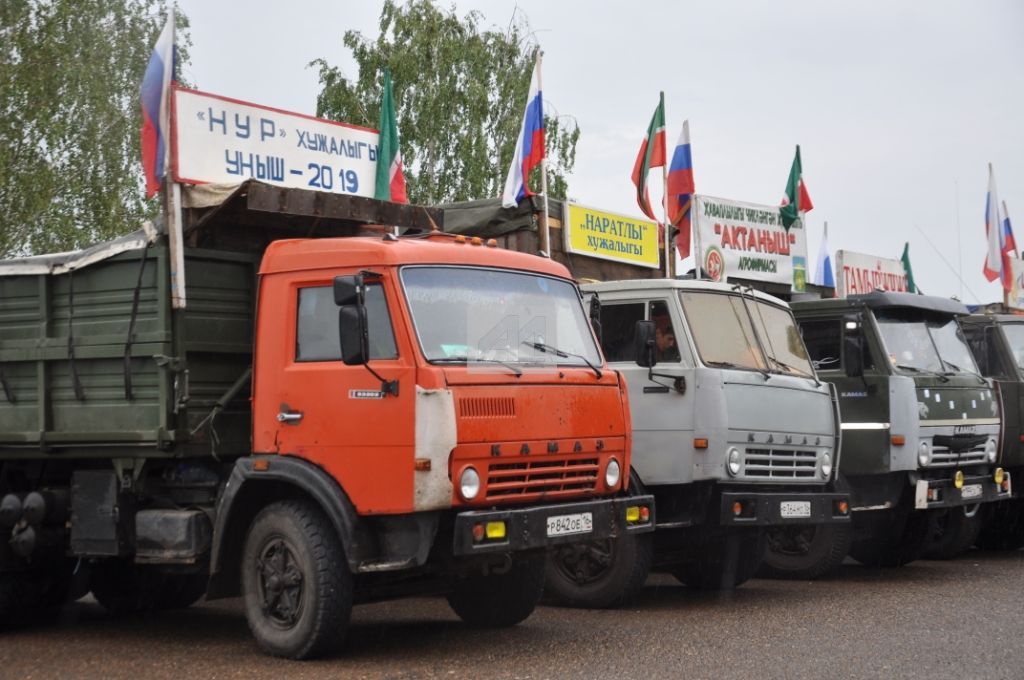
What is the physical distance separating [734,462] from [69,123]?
24773 millimetres

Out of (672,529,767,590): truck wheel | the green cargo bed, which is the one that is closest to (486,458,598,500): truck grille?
the green cargo bed

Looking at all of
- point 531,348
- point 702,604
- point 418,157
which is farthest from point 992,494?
point 418,157

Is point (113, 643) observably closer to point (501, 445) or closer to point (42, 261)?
point (42, 261)

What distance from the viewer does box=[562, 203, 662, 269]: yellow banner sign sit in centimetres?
1370

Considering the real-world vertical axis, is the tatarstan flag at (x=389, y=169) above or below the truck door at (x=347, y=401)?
above

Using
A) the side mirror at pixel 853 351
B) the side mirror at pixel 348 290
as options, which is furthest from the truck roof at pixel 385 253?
the side mirror at pixel 853 351

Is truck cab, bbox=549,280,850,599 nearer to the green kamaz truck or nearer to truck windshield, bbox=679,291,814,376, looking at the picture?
truck windshield, bbox=679,291,814,376

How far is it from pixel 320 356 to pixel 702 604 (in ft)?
13.9

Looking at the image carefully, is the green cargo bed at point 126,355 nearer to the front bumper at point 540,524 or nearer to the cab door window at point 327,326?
the cab door window at point 327,326

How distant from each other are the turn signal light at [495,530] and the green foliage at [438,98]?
3077 centimetres

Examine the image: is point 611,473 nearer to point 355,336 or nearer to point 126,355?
point 355,336

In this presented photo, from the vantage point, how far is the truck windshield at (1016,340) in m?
14.9

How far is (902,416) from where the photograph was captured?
12.2m

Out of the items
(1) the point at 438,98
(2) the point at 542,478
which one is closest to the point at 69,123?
(1) the point at 438,98
